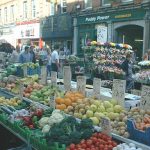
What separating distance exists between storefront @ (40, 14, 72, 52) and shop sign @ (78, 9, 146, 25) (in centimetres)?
160

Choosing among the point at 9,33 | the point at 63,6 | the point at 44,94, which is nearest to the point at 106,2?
the point at 63,6

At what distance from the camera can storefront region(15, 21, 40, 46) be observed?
1204 inches

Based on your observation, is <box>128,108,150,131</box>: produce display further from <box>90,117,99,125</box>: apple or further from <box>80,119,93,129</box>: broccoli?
<box>80,119,93,129</box>: broccoli

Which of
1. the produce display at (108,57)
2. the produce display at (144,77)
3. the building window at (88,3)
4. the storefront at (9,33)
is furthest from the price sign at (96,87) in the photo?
the storefront at (9,33)

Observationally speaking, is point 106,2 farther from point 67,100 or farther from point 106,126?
point 106,126

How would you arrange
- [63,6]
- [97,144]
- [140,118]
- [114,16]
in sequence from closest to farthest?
[97,144], [140,118], [114,16], [63,6]

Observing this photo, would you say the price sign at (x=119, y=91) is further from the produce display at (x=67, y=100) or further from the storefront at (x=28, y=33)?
the storefront at (x=28, y=33)

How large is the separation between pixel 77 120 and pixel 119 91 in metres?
0.85

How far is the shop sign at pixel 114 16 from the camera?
59.9ft

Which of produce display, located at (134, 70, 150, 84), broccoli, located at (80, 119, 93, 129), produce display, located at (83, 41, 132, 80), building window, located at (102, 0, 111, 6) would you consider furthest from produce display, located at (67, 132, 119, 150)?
building window, located at (102, 0, 111, 6)

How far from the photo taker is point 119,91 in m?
5.57

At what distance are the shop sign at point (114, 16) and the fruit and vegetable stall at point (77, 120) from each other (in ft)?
38.9

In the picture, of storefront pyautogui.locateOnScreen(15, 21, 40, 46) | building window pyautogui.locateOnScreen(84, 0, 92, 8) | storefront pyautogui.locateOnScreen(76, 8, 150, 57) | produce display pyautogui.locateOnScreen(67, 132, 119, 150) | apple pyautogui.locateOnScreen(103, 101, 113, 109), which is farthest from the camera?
storefront pyautogui.locateOnScreen(15, 21, 40, 46)

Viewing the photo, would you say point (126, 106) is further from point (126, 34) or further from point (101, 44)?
point (126, 34)
